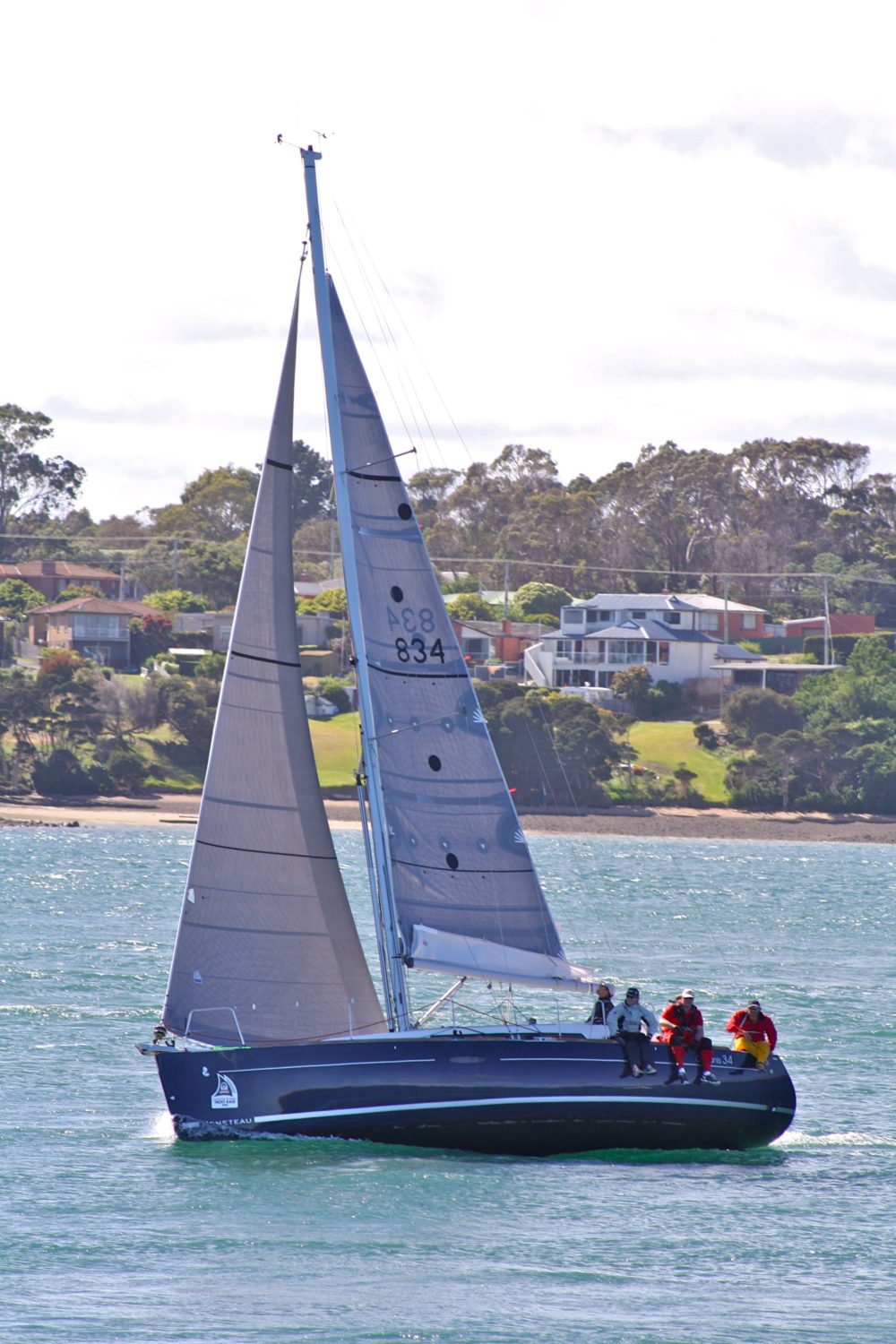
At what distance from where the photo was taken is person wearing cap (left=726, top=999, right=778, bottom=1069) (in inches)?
806

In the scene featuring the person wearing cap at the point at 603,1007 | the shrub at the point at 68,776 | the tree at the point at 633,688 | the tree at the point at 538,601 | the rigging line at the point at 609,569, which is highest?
the rigging line at the point at 609,569

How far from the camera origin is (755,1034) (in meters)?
20.5

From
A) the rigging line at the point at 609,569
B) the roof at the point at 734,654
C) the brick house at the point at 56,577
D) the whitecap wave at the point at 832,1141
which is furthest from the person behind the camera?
the rigging line at the point at 609,569

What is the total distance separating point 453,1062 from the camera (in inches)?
763

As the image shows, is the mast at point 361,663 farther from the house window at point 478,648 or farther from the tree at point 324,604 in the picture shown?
the house window at point 478,648

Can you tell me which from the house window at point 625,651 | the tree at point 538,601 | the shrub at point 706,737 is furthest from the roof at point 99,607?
the shrub at point 706,737

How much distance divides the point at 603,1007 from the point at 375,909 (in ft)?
8.34

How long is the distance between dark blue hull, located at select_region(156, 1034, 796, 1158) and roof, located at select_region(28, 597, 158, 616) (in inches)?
3416

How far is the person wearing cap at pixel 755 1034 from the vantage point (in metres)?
20.5

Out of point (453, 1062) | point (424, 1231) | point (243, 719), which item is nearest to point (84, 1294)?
point (424, 1231)

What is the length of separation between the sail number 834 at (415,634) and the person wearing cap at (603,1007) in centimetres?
372

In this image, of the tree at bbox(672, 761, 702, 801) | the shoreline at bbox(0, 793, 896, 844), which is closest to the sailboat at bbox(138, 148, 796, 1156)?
the shoreline at bbox(0, 793, 896, 844)

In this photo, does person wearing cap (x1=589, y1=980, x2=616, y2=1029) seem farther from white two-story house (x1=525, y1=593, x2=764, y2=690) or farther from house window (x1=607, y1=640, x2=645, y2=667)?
house window (x1=607, y1=640, x2=645, y2=667)

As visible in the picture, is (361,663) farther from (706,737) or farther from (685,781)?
(706,737)
